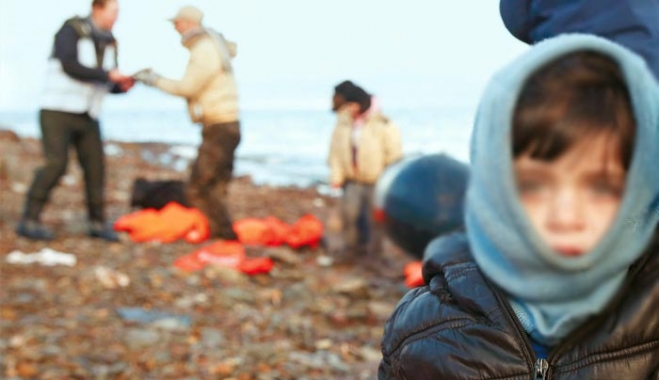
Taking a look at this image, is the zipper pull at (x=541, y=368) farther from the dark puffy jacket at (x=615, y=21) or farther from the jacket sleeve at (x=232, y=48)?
the jacket sleeve at (x=232, y=48)

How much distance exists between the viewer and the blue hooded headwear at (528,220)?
1.34 m

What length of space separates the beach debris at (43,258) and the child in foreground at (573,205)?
5.37m

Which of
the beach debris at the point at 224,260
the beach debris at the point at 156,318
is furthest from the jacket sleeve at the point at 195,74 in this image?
the beach debris at the point at 156,318

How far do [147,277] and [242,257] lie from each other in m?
0.97

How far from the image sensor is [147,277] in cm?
611

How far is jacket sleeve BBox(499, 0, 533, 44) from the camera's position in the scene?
6.64 ft

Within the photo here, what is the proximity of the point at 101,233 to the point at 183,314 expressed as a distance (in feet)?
7.86

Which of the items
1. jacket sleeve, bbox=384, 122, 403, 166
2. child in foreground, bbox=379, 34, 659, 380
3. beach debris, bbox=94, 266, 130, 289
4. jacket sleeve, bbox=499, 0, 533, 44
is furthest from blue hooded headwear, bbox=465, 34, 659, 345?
jacket sleeve, bbox=384, 122, 403, 166

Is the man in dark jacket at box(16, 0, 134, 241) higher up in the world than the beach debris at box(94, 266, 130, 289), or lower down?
higher up

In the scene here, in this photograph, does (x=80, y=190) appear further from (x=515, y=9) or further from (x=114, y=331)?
(x=515, y=9)

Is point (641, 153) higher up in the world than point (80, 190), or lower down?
higher up

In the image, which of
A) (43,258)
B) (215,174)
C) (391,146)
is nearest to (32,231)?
(43,258)

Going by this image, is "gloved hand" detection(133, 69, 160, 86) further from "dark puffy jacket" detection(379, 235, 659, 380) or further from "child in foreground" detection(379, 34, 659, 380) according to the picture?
"child in foreground" detection(379, 34, 659, 380)

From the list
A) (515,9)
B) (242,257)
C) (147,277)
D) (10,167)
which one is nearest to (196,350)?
(147,277)
